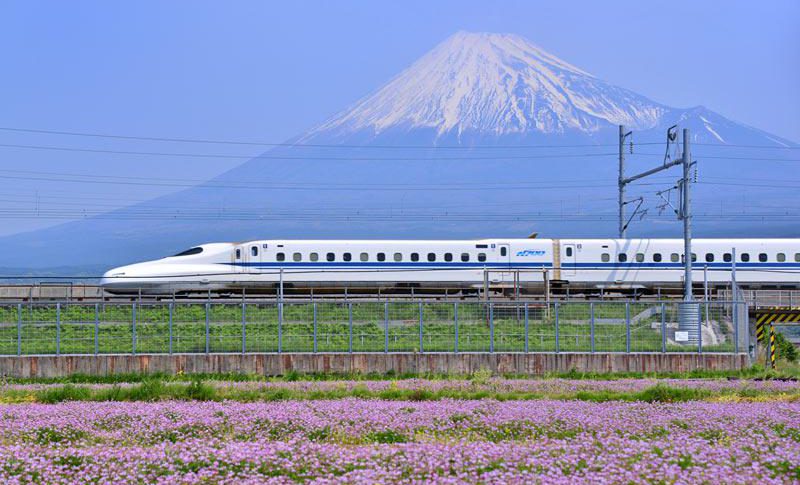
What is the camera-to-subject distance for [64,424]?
17.4 m

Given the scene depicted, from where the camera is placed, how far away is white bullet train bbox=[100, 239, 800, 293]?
53719 mm

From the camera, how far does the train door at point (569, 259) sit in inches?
2136

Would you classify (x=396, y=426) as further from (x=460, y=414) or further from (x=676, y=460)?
(x=676, y=460)

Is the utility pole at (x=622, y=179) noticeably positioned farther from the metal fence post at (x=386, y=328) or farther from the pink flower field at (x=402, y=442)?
the pink flower field at (x=402, y=442)

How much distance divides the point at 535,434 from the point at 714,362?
16.5m

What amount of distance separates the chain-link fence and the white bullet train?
21.1m

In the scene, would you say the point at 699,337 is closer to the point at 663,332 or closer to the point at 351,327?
the point at 663,332

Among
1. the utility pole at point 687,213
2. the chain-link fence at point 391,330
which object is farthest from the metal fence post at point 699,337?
the utility pole at point 687,213

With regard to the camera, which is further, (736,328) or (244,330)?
(736,328)

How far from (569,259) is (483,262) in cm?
442

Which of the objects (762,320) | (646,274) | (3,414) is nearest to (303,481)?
(3,414)

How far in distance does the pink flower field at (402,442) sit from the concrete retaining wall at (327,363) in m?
9.03

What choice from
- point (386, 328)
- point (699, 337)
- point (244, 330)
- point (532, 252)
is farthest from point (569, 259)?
point (244, 330)

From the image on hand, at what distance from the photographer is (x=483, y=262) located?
54.4 meters
